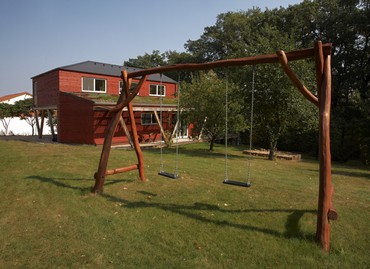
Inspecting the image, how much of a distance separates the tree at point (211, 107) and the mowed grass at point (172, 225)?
8601 mm

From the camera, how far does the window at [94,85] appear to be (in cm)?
2261

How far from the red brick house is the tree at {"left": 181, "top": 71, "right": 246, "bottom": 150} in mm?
3147

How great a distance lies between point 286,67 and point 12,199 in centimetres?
629

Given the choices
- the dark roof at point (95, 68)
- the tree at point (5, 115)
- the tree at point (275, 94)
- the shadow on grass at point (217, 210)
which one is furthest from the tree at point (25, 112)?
→ the shadow on grass at point (217, 210)

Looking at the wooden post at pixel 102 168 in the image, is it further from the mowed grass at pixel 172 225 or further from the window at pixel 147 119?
the window at pixel 147 119

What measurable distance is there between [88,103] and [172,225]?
15.9 metres

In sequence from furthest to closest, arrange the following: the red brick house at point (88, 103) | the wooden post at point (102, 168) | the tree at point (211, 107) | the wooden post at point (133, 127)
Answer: the red brick house at point (88, 103), the tree at point (211, 107), the wooden post at point (133, 127), the wooden post at point (102, 168)

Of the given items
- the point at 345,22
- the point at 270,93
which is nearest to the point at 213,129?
the point at 270,93

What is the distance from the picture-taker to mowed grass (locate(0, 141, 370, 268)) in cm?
397

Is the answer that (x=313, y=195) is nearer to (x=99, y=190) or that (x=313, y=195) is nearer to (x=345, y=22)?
(x=99, y=190)

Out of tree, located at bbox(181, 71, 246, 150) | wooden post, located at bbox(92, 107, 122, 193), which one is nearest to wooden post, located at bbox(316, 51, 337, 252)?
wooden post, located at bbox(92, 107, 122, 193)

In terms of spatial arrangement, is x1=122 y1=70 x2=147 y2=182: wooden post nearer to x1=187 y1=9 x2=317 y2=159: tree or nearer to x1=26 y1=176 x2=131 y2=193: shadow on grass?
x1=26 y1=176 x2=131 y2=193: shadow on grass

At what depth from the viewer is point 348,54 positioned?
27047 mm

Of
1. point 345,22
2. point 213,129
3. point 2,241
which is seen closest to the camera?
point 2,241
